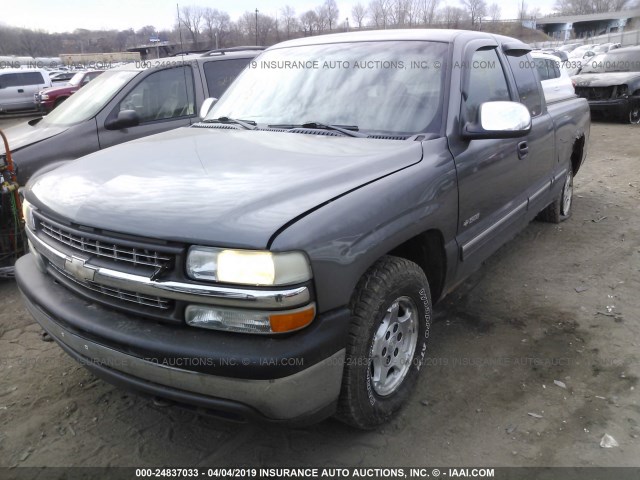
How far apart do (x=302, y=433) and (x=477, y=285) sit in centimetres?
222

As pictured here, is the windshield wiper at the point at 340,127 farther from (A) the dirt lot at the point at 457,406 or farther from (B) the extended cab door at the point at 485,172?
(A) the dirt lot at the point at 457,406

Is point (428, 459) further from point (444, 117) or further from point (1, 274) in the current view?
point (1, 274)

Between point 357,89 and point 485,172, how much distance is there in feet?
3.01

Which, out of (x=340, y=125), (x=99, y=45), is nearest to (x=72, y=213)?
(x=340, y=125)

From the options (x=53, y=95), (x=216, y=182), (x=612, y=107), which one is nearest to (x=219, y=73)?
(x=216, y=182)

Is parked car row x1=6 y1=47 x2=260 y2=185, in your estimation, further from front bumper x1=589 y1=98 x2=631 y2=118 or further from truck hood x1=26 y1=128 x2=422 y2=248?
front bumper x1=589 y1=98 x2=631 y2=118

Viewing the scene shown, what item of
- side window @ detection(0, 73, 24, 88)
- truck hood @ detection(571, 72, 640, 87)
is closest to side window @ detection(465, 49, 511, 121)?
truck hood @ detection(571, 72, 640, 87)

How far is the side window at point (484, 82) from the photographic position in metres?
3.20

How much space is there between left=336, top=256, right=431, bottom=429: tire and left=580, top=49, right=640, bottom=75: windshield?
14077 mm

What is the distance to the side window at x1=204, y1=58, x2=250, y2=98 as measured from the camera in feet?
20.3

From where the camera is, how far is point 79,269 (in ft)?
7.41

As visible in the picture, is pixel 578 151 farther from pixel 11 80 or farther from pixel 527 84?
pixel 11 80

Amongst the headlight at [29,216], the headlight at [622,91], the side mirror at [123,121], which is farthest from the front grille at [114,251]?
the headlight at [622,91]

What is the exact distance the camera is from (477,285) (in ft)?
14.1
